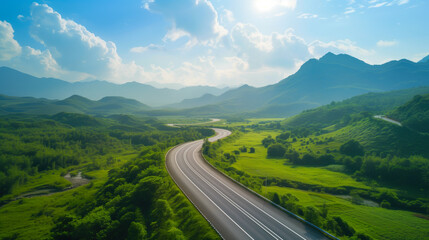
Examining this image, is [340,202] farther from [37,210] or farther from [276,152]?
[37,210]

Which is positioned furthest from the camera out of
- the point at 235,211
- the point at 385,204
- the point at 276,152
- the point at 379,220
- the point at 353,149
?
the point at 276,152

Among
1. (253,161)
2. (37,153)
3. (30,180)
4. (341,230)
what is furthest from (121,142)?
(341,230)

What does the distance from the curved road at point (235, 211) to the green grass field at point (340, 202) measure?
707 cm

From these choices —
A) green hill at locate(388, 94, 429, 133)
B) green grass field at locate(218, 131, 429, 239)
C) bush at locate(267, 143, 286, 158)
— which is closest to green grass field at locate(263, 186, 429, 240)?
green grass field at locate(218, 131, 429, 239)

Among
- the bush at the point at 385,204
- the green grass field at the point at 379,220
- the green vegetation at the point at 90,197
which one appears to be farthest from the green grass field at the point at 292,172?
the green vegetation at the point at 90,197

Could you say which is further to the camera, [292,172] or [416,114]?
[416,114]

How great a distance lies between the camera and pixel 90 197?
67.3 m

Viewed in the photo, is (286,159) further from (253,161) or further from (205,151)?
(205,151)

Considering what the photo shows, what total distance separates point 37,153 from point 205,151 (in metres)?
107

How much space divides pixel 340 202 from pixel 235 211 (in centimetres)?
4352

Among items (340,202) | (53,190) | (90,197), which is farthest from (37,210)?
(340,202)

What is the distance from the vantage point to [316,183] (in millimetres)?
76125

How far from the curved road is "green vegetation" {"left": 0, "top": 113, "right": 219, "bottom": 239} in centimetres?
279

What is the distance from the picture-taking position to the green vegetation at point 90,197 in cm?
3441
